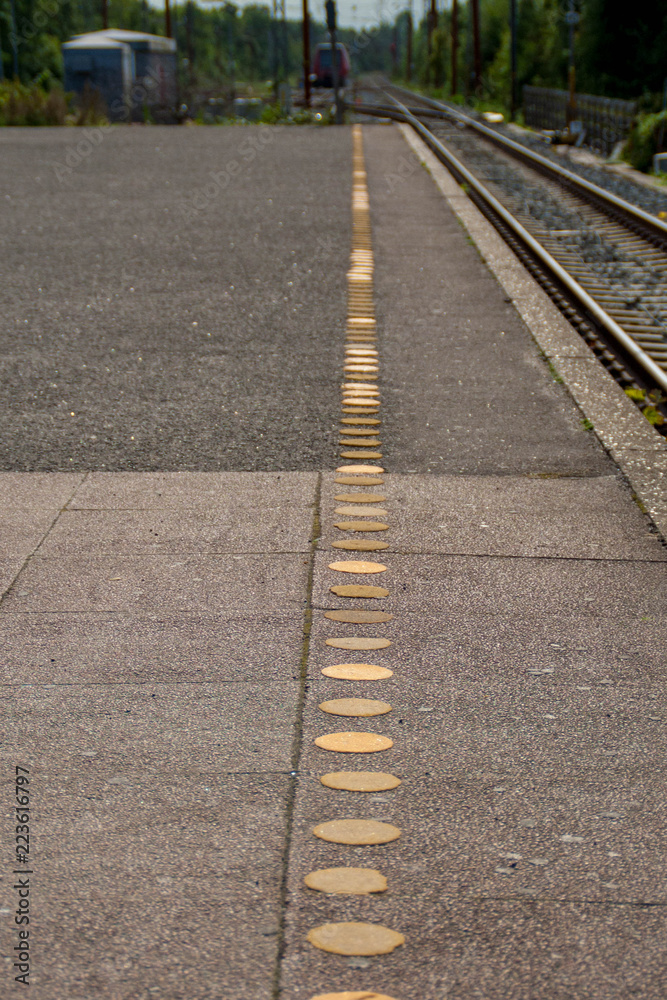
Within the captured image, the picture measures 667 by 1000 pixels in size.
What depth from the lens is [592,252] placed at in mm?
12062

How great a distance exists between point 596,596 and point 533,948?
1.71m

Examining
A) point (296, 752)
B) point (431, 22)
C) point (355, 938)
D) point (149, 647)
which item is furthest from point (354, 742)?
point (431, 22)

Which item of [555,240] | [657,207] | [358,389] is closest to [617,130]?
[657,207]

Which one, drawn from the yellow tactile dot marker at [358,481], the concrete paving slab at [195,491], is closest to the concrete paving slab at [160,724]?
the concrete paving slab at [195,491]

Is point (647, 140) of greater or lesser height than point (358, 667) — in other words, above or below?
above

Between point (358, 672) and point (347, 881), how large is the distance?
0.91 metres

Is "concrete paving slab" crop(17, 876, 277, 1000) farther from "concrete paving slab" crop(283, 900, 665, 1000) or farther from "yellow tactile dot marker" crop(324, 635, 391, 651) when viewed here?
"yellow tactile dot marker" crop(324, 635, 391, 651)

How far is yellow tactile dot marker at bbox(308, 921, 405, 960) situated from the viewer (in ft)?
6.93

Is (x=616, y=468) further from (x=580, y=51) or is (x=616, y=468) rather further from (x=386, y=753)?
(x=580, y=51)

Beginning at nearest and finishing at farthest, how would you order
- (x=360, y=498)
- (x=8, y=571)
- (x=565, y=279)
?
(x=8, y=571) < (x=360, y=498) < (x=565, y=279)

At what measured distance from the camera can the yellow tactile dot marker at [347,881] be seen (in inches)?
89.4

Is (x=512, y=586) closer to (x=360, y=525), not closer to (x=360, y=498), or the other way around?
(x=360, y=525)

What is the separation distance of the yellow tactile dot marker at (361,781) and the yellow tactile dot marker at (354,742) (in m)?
0.10

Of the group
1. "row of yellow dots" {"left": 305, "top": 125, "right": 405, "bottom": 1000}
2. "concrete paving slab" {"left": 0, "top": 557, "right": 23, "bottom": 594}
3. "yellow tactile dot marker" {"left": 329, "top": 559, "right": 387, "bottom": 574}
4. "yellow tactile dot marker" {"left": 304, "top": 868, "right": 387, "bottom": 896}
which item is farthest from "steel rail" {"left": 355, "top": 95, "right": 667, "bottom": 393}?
"yellow tactile dot marker" {"left": 304, "top": 868, "right": 387, "bottom": 896}
